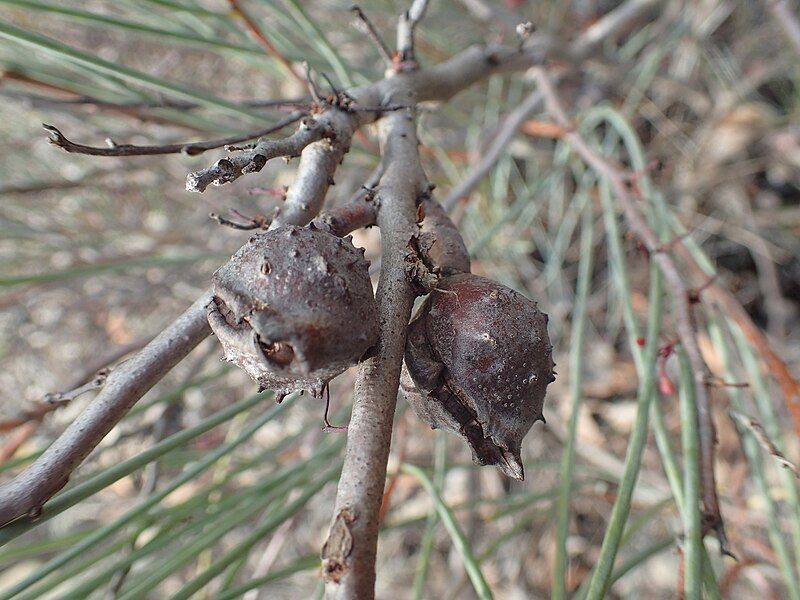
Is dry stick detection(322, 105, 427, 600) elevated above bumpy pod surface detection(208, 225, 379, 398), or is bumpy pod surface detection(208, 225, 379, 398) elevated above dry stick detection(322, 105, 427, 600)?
bumpy pod surface detection(208, 225, 379, 398)

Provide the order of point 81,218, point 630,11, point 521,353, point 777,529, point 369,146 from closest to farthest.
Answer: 1. point 521,353
2. point 777,529
3. point 369,146
4. point 630,11
5. point 81,218

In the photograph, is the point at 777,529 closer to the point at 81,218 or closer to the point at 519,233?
the point at 519,233

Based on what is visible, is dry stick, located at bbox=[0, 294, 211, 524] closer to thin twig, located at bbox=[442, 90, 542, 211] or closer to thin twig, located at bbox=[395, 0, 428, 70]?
thin twig, located at bbox=[395, 0, 428, 70]

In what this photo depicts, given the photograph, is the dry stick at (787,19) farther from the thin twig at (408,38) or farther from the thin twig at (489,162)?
the thin twig at (408,38)

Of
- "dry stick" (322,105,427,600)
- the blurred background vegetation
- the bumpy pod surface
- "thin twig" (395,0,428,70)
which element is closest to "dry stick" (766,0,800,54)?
the blurred background vegetation

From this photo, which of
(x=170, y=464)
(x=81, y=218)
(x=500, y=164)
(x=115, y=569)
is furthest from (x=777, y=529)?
(x=81, y=218)

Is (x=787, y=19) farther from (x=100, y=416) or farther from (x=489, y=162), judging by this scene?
(x=100, y=416)

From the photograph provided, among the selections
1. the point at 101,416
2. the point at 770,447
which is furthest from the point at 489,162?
the point at 101,416
